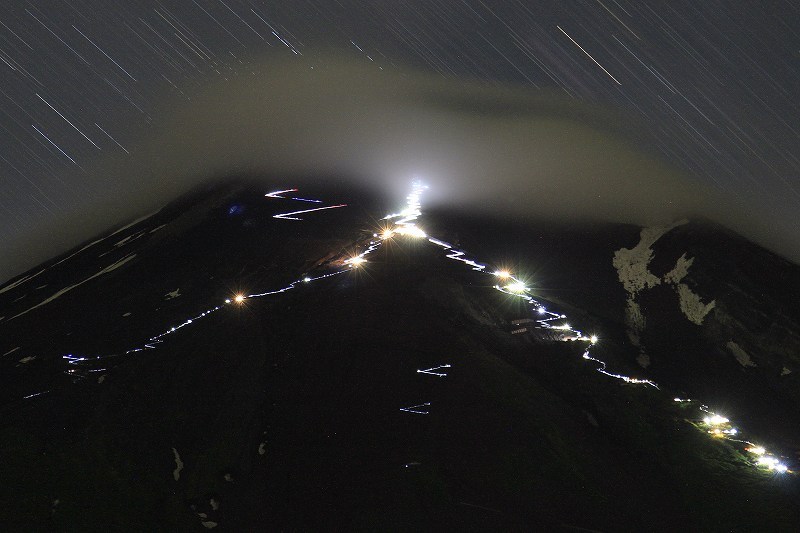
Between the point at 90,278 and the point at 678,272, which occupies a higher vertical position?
the point at 90,278

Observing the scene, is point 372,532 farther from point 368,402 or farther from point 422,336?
point 422,336

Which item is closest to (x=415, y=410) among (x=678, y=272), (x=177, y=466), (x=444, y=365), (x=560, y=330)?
(x=444, y=365)

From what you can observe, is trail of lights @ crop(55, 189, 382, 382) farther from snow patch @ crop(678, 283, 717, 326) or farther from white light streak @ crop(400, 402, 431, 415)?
snow patch @ crop(678, 283, 717, 326)

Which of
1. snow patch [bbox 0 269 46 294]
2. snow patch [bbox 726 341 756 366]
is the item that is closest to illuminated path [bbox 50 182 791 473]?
snow patch [bbox 726 341 756 366]

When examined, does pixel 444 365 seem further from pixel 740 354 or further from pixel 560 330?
pixel 740 354

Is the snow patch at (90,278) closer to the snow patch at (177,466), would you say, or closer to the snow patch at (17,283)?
the snow patch at (17,283)

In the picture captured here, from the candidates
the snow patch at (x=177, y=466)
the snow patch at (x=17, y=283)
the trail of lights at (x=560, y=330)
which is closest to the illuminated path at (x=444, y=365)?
the trail of lights at (x=560, y=330)

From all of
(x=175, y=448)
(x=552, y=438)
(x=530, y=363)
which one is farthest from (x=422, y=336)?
(x=175, y=448)
